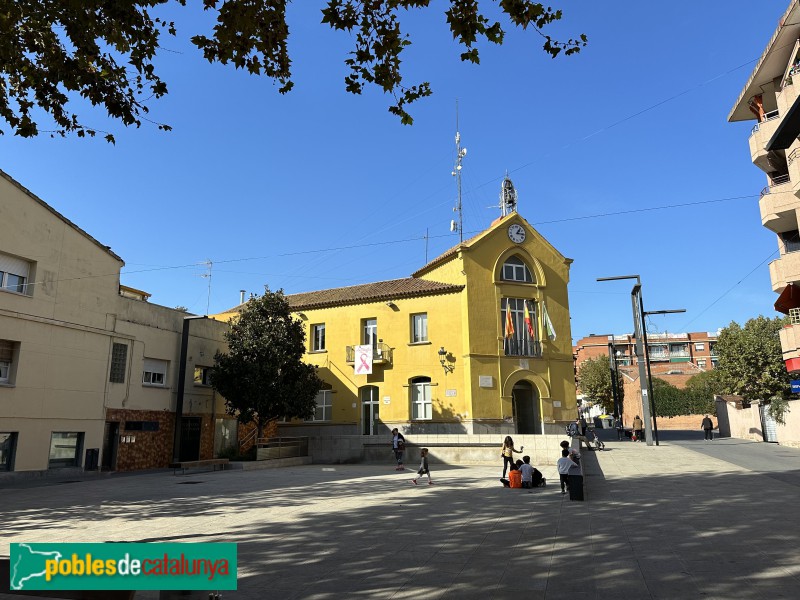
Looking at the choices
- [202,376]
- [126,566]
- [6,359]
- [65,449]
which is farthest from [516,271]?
[126,566]

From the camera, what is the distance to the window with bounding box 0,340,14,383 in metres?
18.5

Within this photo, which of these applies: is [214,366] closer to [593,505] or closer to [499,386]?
[499,386]

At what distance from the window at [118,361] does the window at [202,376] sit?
4.22 m

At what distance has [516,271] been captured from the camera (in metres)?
30.6

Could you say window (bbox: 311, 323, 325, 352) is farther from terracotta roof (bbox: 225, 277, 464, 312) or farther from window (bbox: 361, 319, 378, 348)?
window (bbox: 361, 319, 378, 348)

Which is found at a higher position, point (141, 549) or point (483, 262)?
point (483, 262)

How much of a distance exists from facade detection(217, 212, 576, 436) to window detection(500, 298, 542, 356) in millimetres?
54

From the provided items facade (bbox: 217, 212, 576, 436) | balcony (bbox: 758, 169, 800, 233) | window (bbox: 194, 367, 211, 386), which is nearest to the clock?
facade (bbox: 217, 212, 576, 436)

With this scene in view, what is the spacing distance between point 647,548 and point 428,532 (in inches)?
127

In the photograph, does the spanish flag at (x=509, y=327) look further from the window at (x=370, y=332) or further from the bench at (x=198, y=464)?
the bench at (x=198, y=464)

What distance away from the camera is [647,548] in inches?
301

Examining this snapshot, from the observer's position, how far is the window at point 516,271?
30.4 metres

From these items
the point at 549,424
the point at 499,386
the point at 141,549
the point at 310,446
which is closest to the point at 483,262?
the point at 499,386

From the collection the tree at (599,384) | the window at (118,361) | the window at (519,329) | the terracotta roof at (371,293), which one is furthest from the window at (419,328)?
the tree at (599,384)
